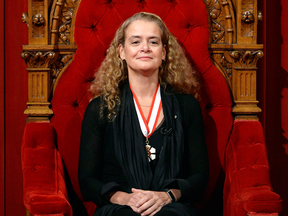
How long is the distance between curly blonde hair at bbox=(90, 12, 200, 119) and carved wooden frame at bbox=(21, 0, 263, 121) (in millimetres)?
231

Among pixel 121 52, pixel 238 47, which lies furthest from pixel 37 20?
pixel 238 47

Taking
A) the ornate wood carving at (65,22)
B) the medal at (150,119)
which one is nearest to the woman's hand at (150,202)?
the medal at (150,119)

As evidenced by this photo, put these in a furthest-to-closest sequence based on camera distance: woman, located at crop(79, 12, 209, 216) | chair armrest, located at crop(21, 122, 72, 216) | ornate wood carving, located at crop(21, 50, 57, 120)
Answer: ornate wood carving, located at crop(21, 50, 57, 120) < woman, located at crop(79, 12, 209, 216) < chair armrest, located at crop(21, 122, 72, 216)

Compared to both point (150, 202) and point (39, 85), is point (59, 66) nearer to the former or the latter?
point (39, 85)

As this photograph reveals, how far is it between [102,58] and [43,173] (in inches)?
28.6

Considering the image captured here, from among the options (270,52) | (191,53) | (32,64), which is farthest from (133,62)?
(270,52)

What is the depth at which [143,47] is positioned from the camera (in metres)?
2.10

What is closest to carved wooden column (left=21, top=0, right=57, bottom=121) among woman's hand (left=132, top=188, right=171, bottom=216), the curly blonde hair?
the curly blonde hair

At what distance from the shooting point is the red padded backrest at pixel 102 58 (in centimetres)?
240

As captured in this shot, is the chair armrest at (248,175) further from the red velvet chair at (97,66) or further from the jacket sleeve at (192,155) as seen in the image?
the jacket sleeve at (192,155)

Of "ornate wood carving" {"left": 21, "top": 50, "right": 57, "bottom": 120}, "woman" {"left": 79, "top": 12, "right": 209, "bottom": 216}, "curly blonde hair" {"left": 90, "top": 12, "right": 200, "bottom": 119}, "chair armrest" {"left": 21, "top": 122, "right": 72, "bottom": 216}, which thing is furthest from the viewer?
"ornate wood carving" {"left": 21, "top": 50, "right": 57, "bottom": 120}

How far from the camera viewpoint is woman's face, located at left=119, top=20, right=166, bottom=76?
6.89 feet

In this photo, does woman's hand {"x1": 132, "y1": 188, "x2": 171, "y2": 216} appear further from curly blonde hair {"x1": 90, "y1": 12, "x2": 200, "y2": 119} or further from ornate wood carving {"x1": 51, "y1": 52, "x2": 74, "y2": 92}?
ornate wood carving {"x1": 51, "y1": 52, "x2": 74, "y2": 92}

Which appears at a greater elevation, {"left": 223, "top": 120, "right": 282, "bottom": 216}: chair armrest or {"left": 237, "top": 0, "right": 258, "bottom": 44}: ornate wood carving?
{"left": 237, "top": 0, "right": 258, "bottom": 44}: ornate wood carving
